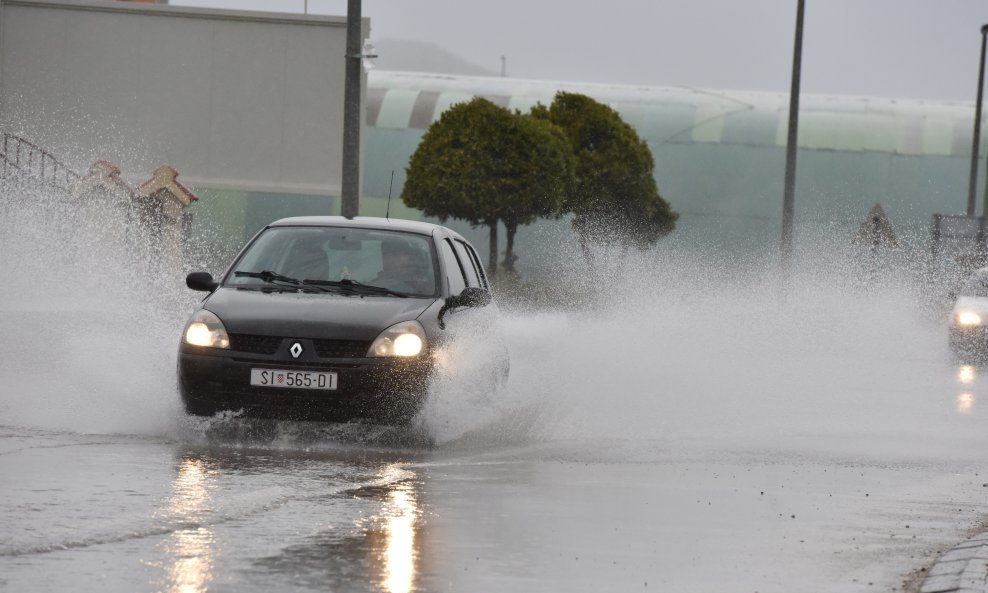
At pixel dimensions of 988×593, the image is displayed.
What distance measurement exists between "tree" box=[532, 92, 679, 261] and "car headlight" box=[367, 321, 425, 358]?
141 feet

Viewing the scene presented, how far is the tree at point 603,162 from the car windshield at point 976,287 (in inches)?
1146

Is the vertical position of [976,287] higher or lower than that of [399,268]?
lower

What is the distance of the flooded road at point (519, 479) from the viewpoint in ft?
22.0

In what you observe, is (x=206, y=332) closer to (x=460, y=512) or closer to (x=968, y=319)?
(x=460, y=512)

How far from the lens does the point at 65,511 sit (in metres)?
7.68

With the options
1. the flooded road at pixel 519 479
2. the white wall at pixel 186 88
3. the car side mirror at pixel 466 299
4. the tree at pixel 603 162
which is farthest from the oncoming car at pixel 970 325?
the tree at pixel 603 162

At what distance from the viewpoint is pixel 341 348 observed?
10.4 m

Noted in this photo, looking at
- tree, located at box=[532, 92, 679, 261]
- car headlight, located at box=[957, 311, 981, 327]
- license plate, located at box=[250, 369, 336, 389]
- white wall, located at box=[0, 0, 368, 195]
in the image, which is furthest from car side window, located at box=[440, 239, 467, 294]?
tree, located at box=[532, 92, 679, 261]

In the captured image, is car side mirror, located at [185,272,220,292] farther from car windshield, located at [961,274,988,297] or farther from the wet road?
car windshield, located at [961,274,988,297]

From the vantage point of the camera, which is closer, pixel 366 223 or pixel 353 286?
pixel 353 286

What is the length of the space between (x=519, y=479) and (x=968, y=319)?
15406 mm

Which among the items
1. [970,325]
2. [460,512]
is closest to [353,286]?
[460,512]

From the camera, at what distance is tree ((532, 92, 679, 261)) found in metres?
55.0

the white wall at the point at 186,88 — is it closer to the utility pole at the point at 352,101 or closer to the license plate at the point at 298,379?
the utility pole at the point at 352,101
